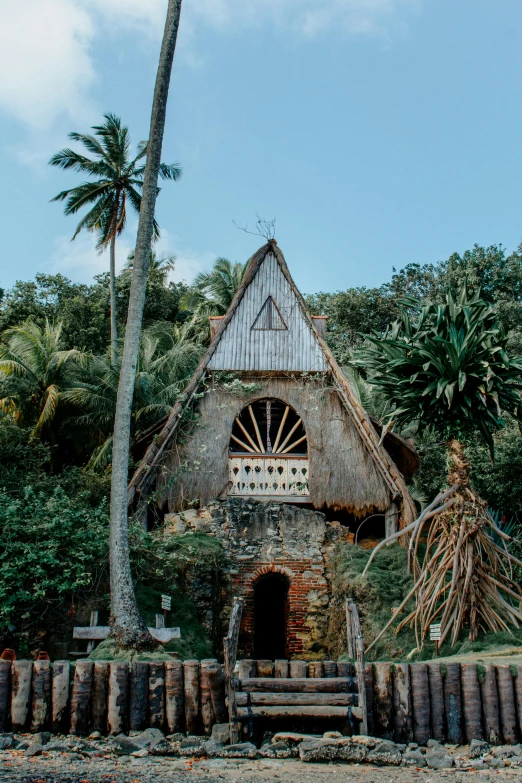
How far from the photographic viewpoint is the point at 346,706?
31.9 ft

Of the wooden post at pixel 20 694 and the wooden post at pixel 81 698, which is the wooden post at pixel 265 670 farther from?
the wooden post at pixel 20 694

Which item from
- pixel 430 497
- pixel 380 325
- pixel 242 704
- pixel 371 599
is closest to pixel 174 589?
pixel 371 599

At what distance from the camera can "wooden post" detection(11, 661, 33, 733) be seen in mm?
9609

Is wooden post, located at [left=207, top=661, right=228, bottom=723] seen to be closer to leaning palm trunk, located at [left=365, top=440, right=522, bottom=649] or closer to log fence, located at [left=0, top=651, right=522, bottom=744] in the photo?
A: log fence, located at [left=0, top=651, right=522, bottom=744]

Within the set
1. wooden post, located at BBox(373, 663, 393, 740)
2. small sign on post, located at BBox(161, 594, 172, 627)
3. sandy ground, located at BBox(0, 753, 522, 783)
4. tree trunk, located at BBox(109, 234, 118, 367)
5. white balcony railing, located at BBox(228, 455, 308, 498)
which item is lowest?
sandy ground, located at BBox(0, 753, 522, 783)

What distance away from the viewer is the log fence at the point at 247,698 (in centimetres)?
969

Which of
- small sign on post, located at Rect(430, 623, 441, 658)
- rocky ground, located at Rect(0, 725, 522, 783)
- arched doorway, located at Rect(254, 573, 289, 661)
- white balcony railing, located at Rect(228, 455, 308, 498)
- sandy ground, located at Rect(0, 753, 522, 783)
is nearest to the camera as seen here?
sandy ground, located at Rect(0, 753, 522, 783)

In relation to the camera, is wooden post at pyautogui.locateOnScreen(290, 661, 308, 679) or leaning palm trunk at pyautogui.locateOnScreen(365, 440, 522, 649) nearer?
wooden post at pyautogui.locateOnScreen(290, 661, 308, 679)

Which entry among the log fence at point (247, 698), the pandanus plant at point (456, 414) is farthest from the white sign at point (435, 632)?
the log fence at point (247, 698)

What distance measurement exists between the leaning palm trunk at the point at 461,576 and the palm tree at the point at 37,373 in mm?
13019

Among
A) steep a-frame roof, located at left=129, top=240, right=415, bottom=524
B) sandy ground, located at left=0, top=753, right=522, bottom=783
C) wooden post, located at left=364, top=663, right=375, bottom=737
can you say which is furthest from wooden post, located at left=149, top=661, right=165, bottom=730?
steep a-frame roof, located at left=129, top=240, right=415, bottom=524

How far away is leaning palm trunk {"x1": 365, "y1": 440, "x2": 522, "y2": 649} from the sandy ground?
16.2 ft

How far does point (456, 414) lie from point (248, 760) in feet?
25.2

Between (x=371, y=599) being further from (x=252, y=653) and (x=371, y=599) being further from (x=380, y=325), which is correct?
(x=380, y=325)
